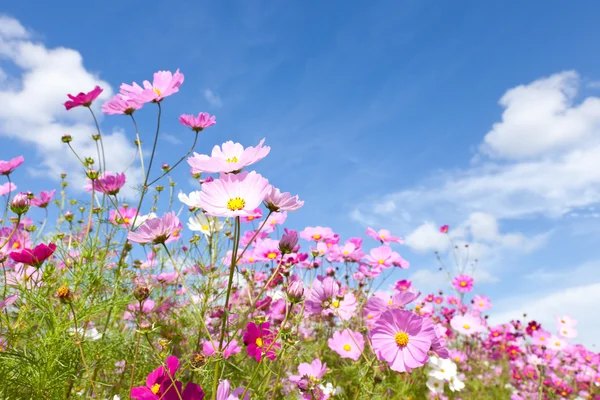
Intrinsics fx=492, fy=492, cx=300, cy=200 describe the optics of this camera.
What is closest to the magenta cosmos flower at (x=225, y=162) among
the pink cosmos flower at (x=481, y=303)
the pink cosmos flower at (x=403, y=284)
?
the pink cosmos flower at (x=403, y=284)

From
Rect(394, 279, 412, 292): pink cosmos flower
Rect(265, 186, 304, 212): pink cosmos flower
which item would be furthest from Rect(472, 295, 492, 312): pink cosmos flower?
Rect(265, 186, 304, 212): pink cosmos flower

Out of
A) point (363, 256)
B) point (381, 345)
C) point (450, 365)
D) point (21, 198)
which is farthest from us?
point (450, 365)

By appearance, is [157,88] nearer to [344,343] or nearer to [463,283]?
[344,343]

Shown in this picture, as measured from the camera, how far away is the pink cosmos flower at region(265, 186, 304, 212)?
89 centimetres

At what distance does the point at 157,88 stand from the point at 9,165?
80cm

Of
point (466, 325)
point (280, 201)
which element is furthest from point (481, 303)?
point (280, 201)

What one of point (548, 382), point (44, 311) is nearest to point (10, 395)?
point (44, 311)

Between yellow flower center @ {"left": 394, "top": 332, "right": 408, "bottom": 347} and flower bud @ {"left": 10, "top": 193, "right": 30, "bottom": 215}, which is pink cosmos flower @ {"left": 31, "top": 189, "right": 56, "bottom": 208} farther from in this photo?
yellow flower center @ {"left": 394, "top": 332, "right": 408, "bottom": 347}

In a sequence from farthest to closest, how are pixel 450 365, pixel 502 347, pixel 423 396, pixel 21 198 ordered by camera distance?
→ pixel 502 347
pixel 423 396
pixel 450 365
pixel 21 198

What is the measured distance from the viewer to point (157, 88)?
1455 mm

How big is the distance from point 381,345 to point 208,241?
1.08m

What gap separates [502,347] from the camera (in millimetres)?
4039

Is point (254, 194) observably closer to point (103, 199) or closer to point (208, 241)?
point (208, 241)

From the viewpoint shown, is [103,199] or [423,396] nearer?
[103,199]
